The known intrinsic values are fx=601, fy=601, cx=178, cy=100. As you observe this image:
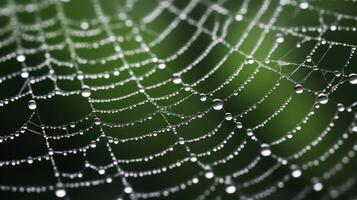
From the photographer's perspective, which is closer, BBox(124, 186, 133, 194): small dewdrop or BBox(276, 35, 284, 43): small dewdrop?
BBox(124, 186, 133, 194): small dewdrop

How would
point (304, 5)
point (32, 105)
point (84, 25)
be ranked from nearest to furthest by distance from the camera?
point (32, 105)
point (304, 5)
point (84, 25)

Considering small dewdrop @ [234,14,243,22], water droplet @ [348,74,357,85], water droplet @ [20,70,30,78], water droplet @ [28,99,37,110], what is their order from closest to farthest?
water droplet @ [348,74,357,85]
water droplet @ [28,99,37,110]
water droplet @ [20,70,30,78]
small dewdrop @ [234,14,243,22]

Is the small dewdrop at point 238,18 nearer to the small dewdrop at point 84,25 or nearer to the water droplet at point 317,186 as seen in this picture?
the small dewdrop at point 84,25

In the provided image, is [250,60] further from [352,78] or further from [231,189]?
[231,189]

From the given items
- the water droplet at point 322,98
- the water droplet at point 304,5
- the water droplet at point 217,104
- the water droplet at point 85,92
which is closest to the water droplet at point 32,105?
the water droplet at point 85,92

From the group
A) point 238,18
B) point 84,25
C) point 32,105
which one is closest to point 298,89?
point 238,18

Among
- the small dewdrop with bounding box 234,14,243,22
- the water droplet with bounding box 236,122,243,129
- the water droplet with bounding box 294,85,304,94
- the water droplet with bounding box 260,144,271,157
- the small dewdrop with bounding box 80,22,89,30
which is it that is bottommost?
the small dewdrop with bounding box 80,22,89,30

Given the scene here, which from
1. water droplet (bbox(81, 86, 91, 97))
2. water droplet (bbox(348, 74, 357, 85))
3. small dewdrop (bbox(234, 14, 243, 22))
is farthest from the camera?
small dewdrop (bbox(234, 14, 243, 22))

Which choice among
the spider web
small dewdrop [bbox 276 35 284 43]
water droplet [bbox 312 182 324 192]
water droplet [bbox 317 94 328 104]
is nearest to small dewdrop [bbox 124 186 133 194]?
the spider web

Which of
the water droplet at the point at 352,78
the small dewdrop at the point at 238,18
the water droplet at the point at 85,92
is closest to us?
the water droplet at the point at 352,78

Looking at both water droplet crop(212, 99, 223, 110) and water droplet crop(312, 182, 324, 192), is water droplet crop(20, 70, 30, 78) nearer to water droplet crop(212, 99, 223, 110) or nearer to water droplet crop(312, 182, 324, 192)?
water droplet crop(212, 99, 223, 110)
